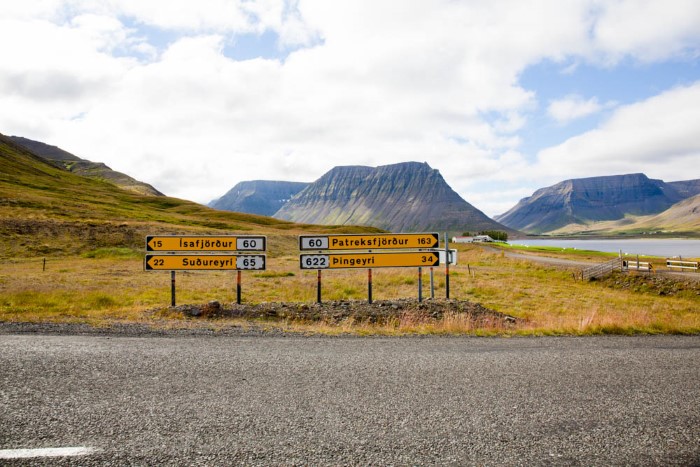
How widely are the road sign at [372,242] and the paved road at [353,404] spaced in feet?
26.2

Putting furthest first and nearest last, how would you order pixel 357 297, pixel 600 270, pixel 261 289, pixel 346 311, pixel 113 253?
pixel 113 253
pixel 600 270
pixel 261 289
pixel 357 297
pixel 346 311

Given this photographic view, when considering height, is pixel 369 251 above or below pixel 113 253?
above

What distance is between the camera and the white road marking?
3826 millimetres

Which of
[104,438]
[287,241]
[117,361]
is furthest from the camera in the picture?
[287,241]

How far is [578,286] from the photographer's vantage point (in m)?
36.0

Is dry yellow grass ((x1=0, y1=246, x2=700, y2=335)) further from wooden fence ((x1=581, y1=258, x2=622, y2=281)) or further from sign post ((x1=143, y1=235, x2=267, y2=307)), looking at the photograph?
sign post ((x1=143, y1=235, x2=267, y2=307))

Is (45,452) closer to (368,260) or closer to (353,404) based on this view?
(353,404)

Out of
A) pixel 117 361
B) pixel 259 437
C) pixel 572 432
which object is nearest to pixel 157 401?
pixel 259 437

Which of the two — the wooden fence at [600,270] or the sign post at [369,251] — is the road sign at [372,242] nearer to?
the sign post at [369,251]

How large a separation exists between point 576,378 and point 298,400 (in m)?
4.25

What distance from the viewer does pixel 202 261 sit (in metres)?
15.6

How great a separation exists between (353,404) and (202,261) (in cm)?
1216

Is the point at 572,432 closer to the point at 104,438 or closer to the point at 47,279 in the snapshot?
the point at 104,438

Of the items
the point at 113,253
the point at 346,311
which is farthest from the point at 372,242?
the point at 113,253
